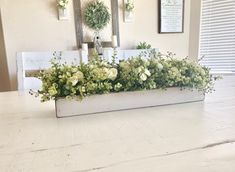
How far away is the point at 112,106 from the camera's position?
34.0 inches

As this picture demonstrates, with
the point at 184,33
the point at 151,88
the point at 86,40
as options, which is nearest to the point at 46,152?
the point at 151,88

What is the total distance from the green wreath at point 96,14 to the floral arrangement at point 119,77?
7.32 feet

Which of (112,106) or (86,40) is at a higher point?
(86,40)

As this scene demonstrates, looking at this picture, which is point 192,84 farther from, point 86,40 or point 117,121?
point 86,40

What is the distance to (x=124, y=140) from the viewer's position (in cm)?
59

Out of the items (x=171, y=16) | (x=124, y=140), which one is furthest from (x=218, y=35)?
(x=124, y=140)

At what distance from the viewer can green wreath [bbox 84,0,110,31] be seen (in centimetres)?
301

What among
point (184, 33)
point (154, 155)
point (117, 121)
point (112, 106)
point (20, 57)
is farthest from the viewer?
point (184, 33)

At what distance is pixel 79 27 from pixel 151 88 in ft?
7.99

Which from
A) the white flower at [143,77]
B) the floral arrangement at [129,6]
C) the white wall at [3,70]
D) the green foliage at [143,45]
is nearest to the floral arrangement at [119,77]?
the white flower at [143,77]

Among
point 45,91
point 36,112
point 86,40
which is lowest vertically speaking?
point 36,112

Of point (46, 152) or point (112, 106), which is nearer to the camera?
point (46, 152)

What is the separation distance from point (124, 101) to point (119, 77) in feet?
0.34

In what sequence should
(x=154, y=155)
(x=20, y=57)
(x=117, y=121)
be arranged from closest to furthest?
(x=154, y=155), (x=117, y=121), (x=20, y=57)
